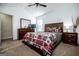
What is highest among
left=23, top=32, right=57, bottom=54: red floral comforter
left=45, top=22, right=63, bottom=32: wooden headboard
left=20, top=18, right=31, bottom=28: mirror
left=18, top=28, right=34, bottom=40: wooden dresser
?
left=20, top=18, right=31, bottom=28: mirror

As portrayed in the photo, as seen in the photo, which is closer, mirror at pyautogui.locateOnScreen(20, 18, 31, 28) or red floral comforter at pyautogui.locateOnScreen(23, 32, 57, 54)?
red floral comforter at pyautogui.locateOnScreen(23, 32, 57, 54)

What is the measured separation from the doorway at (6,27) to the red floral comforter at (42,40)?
271 mm

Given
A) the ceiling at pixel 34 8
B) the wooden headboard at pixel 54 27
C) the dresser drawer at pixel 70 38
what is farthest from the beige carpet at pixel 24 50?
the ceiling at pixel 34 8

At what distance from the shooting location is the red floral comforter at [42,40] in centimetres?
191

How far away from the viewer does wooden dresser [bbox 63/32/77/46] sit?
194cm

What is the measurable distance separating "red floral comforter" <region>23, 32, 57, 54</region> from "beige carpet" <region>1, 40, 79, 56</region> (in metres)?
Result: 0.11

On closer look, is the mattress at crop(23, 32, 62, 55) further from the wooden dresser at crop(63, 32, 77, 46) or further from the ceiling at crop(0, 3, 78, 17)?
the ceiling at crop(0, 3, 78, 17)

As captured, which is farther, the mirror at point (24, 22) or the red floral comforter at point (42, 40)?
the mirror at point (24, 22)

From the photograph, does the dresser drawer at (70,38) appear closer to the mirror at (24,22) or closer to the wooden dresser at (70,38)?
the wooden dresser at (70,38)

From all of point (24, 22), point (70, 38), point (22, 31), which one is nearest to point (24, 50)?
point (22, 31)

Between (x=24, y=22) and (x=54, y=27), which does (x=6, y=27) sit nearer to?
(x=24, y=22)

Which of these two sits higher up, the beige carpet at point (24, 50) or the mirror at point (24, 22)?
the mirror at point (24, 22)

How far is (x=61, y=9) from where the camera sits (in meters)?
1.99

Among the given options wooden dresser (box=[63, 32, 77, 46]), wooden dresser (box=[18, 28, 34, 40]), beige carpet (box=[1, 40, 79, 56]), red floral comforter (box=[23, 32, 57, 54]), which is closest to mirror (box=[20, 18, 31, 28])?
wooden dresser (box=[18, 28, 34, 40])
